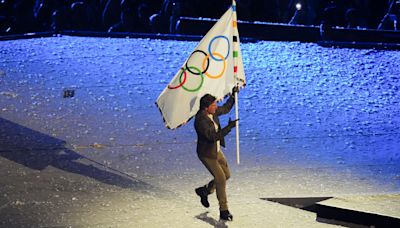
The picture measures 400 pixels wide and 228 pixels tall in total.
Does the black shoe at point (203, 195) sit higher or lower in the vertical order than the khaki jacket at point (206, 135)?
lower

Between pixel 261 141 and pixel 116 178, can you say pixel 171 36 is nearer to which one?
pixel 261 141

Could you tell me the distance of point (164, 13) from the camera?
16.0 m

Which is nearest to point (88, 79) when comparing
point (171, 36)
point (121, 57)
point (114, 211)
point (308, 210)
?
point (121, 57)

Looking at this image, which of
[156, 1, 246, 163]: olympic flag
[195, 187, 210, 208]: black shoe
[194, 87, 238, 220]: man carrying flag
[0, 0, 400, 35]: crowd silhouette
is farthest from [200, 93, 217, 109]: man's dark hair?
[0, 0, 400, 35]: crowd silhouette

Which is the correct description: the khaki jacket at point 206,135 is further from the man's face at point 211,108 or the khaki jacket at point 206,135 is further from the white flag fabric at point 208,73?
the white flag fabric at point 208,73

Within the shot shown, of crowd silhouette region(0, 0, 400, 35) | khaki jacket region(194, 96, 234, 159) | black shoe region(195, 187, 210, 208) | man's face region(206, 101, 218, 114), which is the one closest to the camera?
khaki jacket region(194, 96, 234, 159)

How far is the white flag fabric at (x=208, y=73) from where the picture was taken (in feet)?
25.3

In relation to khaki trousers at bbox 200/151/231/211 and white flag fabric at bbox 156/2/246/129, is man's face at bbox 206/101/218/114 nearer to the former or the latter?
white flag fabric at bbox 156/2/246/129

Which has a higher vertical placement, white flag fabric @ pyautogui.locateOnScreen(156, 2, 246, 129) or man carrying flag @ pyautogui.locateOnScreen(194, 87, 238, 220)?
white flag fabric @ pyautogui.locateOnScreen(156, 2, 246, 129)

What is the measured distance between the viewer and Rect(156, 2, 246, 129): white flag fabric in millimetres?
7699

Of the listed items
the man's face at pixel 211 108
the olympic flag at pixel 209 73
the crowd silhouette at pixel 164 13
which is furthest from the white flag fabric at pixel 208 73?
the crowd silhouette at pixel 164 13

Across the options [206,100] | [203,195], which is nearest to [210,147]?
[206,100]

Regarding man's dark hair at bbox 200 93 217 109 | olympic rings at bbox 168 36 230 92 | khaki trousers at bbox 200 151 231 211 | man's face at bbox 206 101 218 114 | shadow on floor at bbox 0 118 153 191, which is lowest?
shadow on floor at bbox 0 118 153 191

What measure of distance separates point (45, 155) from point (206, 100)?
350cm
